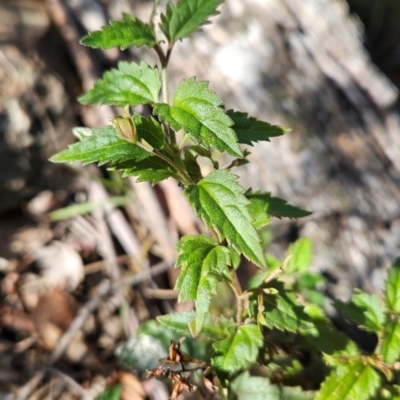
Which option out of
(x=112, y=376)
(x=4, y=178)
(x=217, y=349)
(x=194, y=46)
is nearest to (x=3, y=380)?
(x=112, y=376)

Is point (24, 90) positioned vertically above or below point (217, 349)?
above

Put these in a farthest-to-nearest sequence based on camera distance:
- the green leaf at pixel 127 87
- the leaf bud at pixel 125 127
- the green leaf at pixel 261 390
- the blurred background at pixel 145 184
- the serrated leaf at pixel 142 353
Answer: the blurred background at pixel 145 184 → the serrated leaf at pixel 142 353 → the green leaf at pixel 261 390 → the green leaf at pixel 127 87 → the leaf bud at pixel 125 127

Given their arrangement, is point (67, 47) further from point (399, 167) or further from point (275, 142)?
point (399, 167)

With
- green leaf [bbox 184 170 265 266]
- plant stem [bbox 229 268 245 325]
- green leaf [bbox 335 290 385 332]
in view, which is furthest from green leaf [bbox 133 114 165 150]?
green leaf [bbox 335 290 385 332]

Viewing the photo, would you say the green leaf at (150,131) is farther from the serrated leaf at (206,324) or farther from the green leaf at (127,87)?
the serrated leaf at (206,324)

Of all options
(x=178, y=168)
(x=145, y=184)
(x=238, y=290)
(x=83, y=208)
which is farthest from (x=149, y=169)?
(x=83, y=208)

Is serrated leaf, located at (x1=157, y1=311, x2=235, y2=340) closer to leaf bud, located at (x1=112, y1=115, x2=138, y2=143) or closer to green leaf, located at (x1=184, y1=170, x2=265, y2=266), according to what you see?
green leaf, located at (x1=184, y1=170, x2=265, y2=266)

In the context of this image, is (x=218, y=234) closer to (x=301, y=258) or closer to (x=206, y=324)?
(x=206, y=324)

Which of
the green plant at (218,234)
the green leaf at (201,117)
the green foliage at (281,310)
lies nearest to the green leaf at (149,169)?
the green plant at (218,234)
